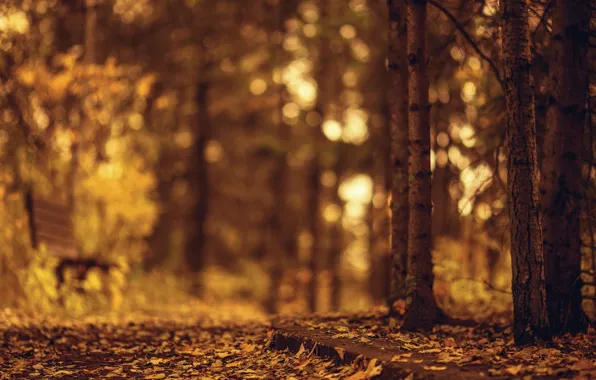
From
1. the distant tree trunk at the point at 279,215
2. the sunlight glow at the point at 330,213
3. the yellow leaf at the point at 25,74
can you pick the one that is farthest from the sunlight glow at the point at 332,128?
the yellow leaf at the point at 25,74

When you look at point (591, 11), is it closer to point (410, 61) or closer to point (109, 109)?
point (410, 61)

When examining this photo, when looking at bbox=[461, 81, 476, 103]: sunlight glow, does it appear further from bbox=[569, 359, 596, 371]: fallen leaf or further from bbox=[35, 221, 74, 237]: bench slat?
bbox=[35, 221, 74, 237]: bench slat

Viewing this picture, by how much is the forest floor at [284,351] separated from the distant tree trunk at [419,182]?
0.35 meters

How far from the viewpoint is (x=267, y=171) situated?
82.6ft

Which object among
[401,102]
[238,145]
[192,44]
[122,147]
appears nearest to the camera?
[401,102]

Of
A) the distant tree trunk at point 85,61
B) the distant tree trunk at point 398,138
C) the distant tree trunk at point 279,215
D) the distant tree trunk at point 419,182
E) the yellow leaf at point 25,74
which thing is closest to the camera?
the distant tree trunk at point 419,182

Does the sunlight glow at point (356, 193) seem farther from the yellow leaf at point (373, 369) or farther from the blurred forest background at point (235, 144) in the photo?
the yellow leaf at point (373, 369)

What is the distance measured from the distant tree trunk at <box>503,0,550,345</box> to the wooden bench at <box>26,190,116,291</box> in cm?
860

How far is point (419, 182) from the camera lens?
24.0 feet

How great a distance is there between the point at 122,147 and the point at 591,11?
11695 mm

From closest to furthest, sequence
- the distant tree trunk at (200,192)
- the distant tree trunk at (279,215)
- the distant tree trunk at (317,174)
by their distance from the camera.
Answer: the distant tree trunk at (317,174) → the distant tree trunk at (279,215) → the distant tree trunk at (200,192)

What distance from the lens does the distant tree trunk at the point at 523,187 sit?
6.16 m

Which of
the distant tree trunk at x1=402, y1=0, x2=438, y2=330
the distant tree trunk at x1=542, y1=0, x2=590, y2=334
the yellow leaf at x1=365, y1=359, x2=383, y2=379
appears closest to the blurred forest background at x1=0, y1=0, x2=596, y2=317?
the distant tree trunk at x1=542, y1=0, x2=590, y2=334

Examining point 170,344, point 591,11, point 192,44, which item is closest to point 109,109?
point 192,44
